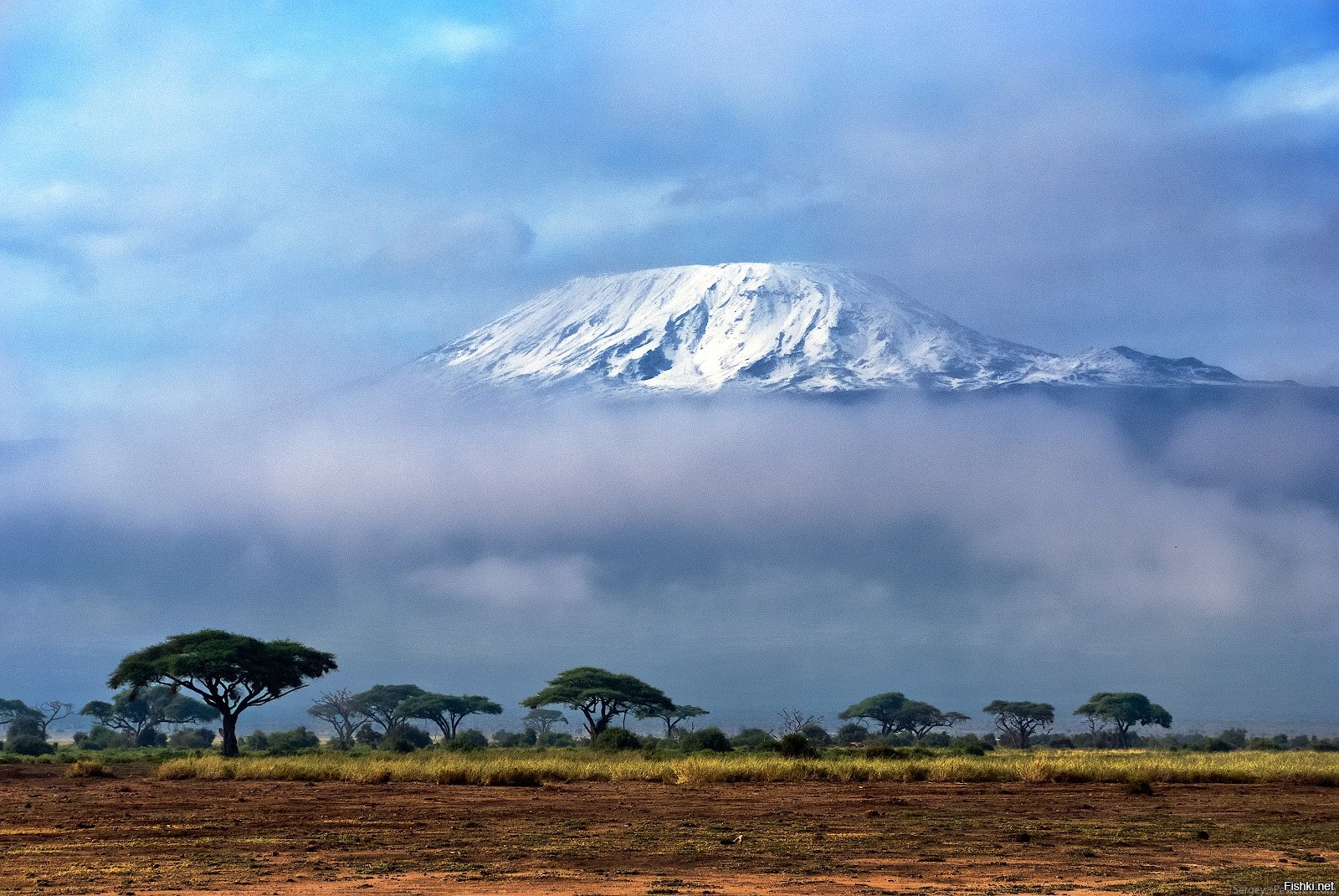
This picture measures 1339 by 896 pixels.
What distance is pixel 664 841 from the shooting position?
19.4 m

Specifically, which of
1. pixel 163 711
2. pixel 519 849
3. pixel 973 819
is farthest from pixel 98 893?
pixel 163 711

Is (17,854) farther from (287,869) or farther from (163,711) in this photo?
(163,711)

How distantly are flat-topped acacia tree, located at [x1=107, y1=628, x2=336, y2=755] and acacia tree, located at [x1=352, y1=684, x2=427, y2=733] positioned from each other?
119ft

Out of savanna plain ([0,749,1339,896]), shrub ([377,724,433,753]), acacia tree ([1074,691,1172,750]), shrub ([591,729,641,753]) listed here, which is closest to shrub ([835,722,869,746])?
acacia tree ([1074,691,1172,750])

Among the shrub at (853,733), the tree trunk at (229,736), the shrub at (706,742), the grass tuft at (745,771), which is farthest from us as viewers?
the shrub at (853,733)

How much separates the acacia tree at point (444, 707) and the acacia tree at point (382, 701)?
5.46 feet

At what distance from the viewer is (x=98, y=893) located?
47.8 ft

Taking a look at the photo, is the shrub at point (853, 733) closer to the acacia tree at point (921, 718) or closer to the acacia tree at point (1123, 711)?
the acacia tree at point (921, 718)

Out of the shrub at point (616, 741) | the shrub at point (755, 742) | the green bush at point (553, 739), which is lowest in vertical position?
the green bush at point (553, 739)

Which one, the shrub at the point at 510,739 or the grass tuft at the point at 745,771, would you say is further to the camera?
the shrub at the point at 510,739

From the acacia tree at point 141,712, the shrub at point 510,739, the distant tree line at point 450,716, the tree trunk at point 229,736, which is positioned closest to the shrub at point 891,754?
the distant tree line at point 450,716

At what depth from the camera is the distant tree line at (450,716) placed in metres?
55.2

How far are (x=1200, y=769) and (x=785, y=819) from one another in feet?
56.9

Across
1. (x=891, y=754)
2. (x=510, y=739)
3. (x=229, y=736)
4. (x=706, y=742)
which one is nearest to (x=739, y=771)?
(x=891, y=754)
